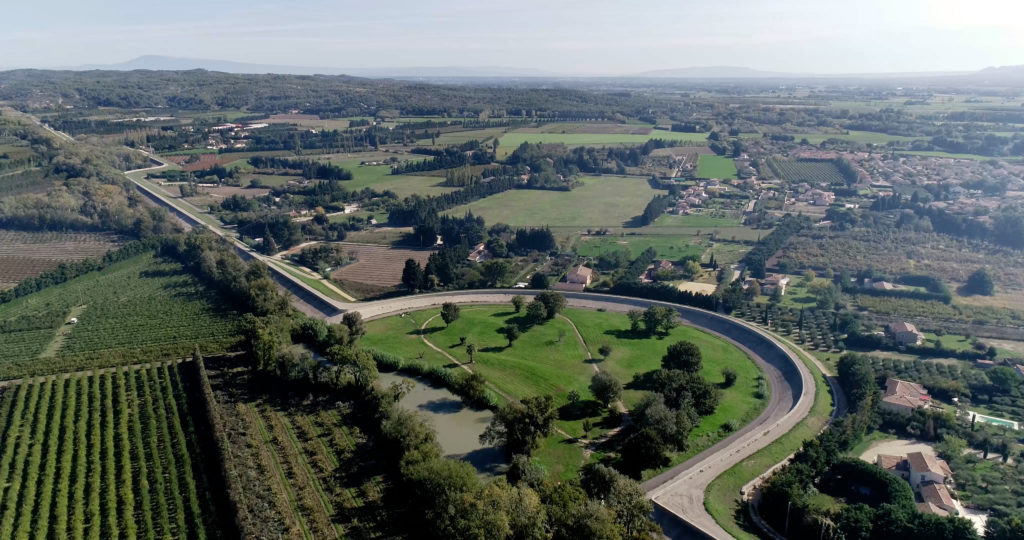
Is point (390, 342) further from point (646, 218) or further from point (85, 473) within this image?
point (646, 218)

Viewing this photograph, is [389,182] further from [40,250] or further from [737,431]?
[737,431]

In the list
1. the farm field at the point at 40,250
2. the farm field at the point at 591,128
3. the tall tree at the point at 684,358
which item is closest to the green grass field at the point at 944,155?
the farm field at the point at 591,128

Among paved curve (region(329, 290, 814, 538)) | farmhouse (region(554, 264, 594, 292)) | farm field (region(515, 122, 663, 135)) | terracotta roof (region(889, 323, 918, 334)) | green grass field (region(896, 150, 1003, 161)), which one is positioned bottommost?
paved curve (region(329, 290, 814, 538))

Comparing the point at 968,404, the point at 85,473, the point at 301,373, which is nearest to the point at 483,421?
the point at 301,373

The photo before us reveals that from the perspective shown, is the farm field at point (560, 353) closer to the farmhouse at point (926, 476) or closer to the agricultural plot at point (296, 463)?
the farmhouse at point (926, 476)

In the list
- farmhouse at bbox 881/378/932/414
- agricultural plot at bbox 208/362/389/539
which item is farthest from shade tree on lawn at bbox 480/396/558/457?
farmhouse at bbox 881/378/932/414

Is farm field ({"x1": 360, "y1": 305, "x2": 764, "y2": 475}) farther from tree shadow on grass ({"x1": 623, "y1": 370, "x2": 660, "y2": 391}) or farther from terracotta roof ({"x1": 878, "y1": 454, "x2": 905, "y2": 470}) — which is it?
terracotta roof ({"x1": 878, "y1": 454, "x2": 905, "y2": 470})

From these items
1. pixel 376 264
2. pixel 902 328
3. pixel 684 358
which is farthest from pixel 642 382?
pixel 376 264
